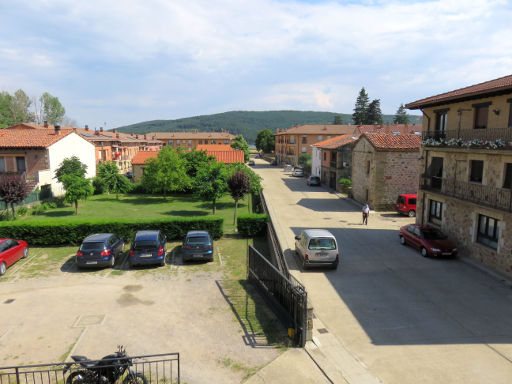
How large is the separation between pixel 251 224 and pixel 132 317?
1157 centimetres

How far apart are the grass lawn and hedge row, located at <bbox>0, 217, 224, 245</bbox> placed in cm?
474

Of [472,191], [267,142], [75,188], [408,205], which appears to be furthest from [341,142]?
[267,142]

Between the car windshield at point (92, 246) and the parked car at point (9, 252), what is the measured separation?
3.34m

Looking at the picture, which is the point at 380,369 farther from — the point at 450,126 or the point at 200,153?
the point at 200,153

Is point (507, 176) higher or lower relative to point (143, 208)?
higher

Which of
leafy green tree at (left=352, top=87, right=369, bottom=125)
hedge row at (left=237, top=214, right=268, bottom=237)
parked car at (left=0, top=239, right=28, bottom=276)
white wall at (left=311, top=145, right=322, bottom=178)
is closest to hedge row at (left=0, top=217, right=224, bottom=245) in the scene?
parked car at (left=0, top=239, right=28, bottom=276)

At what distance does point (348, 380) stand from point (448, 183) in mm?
15068

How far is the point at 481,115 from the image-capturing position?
17781 millimetres

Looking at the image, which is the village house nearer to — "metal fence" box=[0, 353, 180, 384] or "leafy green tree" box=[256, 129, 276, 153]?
"metal fence" box=[0, 353, 180, 384]

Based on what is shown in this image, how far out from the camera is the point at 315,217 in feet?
93.2

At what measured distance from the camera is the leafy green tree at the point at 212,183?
28.0 m

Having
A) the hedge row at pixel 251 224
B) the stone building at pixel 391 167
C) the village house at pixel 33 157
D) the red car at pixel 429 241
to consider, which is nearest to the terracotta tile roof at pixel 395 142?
the stone building at pixel 391 167

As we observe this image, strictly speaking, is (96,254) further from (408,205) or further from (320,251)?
(408,205)

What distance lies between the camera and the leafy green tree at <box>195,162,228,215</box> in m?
28.0
